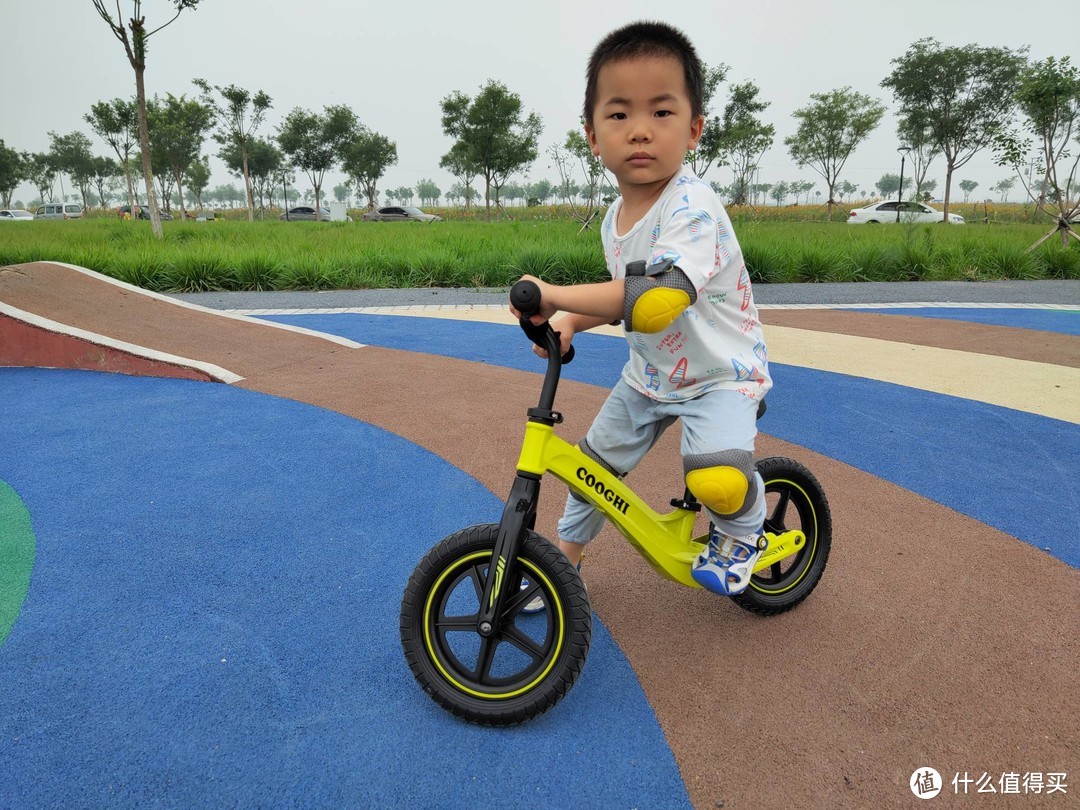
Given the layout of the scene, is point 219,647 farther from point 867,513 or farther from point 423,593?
point 867,513

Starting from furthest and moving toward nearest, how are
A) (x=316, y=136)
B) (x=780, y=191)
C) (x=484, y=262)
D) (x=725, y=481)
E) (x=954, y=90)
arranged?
(x=780, y=191), (x=316, y=136), (x=954, y=90), (x=484, y=262), (x=725, y=481)

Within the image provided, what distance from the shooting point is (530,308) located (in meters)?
1.71

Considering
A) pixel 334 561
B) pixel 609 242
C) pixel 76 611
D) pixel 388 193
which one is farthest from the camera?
pixel 388 193

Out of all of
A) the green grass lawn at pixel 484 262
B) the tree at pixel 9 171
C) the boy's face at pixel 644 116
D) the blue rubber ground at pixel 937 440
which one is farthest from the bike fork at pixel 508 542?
the tree at pixel 9 171

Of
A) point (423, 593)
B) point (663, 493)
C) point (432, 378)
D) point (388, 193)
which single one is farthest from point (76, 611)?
point (388, 193)

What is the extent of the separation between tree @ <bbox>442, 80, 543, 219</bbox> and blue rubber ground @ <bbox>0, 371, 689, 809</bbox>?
3390 centimetres

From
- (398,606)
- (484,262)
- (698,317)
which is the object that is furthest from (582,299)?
(484,262)

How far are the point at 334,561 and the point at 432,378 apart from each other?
2.80 m

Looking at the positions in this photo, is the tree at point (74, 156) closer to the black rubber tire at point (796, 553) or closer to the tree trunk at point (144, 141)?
the tree trunk at point (144, 141)

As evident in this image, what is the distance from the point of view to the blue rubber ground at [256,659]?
177cm

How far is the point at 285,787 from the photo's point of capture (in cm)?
175

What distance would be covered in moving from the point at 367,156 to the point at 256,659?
160 feet

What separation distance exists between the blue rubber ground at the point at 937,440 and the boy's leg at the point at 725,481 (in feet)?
5.65

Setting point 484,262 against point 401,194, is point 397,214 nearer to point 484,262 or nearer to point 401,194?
point 484,262
